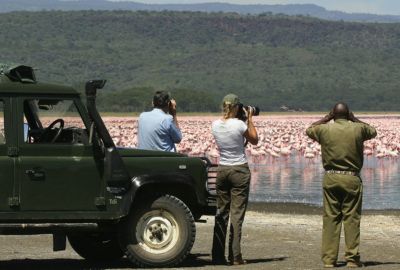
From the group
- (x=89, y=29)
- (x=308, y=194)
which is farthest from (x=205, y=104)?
(x=308, y=194)

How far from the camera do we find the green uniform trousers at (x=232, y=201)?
12.0 metres

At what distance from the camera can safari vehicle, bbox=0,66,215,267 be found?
36.9ft

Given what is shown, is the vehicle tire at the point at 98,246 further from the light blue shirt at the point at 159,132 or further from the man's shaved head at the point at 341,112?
the man's shaved head at the point at 341,112

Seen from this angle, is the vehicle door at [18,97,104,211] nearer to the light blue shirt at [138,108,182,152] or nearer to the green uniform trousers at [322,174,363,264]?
the light blue shirt at [138,108,182,152]

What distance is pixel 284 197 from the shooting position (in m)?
25.0

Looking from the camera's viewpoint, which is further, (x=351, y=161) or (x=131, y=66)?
(x=131, y=66)

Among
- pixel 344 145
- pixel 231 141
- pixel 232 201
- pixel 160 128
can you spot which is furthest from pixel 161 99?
pixel 344 145

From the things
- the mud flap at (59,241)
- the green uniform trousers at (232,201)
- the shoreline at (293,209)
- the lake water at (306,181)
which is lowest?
the lake water at (306,181)

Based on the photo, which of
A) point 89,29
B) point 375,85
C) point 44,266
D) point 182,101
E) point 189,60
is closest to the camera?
point 44,266

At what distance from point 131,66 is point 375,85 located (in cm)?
3414

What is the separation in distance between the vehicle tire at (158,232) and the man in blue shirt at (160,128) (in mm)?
1444

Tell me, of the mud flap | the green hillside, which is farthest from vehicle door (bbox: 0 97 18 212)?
the green hillside

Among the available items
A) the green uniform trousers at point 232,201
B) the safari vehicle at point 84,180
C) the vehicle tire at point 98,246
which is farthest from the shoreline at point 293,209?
the safari vehicle at point 84,180

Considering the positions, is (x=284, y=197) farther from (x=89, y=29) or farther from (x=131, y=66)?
(x=89, y=29)
